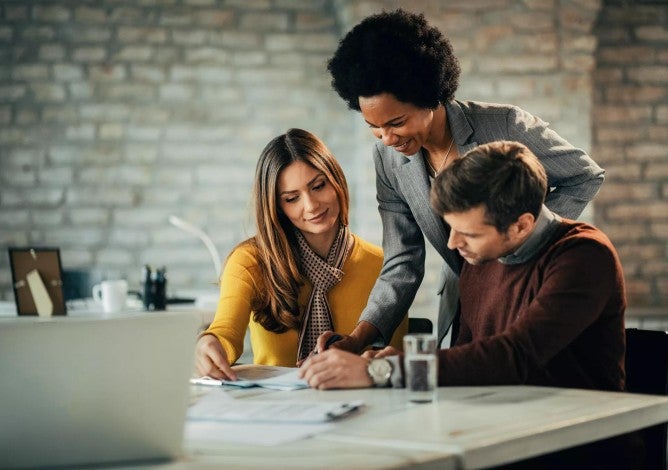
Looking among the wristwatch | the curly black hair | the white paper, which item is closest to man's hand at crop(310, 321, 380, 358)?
the wristwatch

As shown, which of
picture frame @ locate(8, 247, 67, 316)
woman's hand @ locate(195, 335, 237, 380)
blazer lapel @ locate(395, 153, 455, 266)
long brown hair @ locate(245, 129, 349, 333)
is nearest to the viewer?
woman's hand @ locate(195, 335, 237, 380)

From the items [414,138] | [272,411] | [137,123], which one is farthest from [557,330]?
[137,123]

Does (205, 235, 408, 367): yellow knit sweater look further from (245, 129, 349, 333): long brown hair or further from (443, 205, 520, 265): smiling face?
(443, 205, 520, 265): smiling face

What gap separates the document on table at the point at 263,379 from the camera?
1871 millimetres

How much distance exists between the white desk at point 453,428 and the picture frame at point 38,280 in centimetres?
162

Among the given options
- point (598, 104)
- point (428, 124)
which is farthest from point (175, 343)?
point (598, 104)

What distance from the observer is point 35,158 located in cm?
556

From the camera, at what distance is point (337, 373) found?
1.82 metres

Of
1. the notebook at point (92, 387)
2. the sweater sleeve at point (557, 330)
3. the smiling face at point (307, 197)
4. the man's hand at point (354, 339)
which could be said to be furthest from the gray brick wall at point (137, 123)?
the notebook at point (92, 387)

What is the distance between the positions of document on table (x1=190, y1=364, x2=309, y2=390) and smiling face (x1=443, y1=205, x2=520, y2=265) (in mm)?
412

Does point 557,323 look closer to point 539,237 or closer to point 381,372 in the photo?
point 539,237

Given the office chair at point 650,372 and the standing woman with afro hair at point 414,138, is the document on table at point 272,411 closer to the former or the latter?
the standing woman with afro hair at point 414,138

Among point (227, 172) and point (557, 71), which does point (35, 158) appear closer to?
point (227, 172)

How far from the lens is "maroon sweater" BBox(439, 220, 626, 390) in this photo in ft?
5.87
